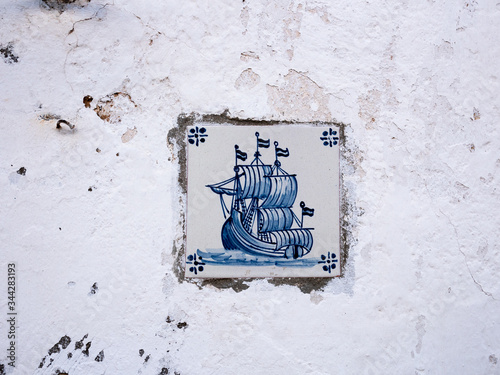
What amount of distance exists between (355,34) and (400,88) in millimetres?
291

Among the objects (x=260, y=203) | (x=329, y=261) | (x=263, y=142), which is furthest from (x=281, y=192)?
(x=329, y=261)

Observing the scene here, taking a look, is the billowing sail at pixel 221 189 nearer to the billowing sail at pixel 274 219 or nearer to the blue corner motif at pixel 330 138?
the billowing sail at pixel 274 219

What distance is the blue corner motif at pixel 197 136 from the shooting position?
1651 millimetres

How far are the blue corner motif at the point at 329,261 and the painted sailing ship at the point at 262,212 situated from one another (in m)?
0.07

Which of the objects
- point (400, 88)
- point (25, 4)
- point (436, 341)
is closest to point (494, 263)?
point (436, 341)

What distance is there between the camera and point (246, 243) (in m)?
1.64

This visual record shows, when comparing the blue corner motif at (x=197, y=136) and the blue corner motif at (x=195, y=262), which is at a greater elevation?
the blue corner motif at (x=197, y=136)

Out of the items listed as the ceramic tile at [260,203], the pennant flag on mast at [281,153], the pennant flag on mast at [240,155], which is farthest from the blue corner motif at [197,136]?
the pennant flag on mast at [281,153]

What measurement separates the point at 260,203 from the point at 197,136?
366 mm

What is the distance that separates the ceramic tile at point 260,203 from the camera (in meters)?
1.63

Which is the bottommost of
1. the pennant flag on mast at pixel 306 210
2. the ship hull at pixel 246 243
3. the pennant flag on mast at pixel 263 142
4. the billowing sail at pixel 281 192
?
the ship hull at pixel 246 243

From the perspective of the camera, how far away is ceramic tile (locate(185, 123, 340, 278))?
5.36 ft

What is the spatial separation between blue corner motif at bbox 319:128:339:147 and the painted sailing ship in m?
0.19

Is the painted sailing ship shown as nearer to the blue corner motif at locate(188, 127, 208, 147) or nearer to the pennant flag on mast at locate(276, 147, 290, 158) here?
the pennant flag on mast at locate(276, 147, 290, 158)
